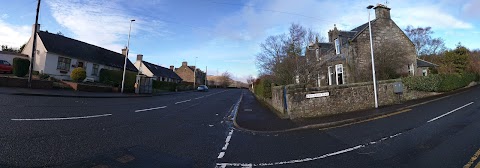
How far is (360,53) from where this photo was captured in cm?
2339

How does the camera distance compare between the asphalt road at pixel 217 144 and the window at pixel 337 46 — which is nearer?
the asphalt road at pixel 217 144

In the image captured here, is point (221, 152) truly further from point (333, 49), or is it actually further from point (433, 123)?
point (333, 49)

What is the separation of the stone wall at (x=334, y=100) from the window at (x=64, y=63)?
30.3 metres

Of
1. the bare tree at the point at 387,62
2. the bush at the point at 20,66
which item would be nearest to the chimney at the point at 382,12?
the bare tree at the point at 387,62

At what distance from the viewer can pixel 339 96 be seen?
13688 mm

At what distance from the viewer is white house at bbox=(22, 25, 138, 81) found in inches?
1172

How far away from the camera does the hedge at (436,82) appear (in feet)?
57.8

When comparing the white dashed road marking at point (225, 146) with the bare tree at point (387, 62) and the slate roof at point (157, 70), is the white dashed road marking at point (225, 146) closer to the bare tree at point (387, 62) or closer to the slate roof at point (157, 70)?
the bare tree at point (387, 62)

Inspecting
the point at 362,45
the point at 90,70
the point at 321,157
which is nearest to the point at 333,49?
the point at 362,45

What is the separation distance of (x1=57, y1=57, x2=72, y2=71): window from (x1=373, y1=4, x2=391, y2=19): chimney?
→ 122 ft

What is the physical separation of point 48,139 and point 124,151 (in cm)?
208

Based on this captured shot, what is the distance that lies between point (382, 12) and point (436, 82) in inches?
353

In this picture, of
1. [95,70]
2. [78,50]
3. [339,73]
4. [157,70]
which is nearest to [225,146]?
[339,73]

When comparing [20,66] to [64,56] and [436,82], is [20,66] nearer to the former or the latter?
[64,56]
